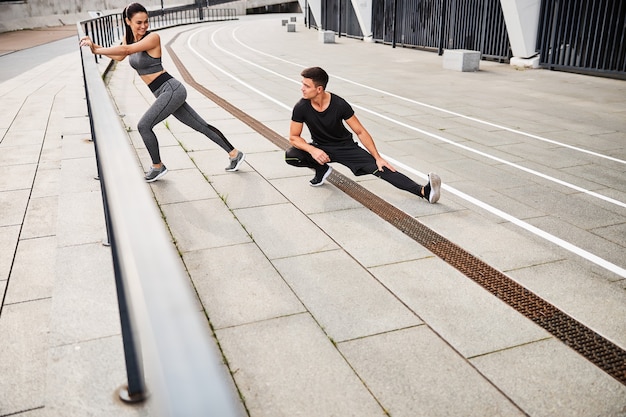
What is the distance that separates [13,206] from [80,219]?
36.9 inches

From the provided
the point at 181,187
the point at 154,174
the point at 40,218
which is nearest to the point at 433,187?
the point at 181,187

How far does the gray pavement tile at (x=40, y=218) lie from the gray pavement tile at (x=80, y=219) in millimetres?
74

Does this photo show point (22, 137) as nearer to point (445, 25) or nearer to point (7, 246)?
point (7, 246)

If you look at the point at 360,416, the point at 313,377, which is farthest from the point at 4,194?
the point at 360,416

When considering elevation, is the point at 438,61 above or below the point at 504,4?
below

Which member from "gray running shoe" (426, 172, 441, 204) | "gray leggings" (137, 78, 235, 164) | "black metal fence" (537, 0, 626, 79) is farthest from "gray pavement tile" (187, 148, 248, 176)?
"black metal fence" (537, 0, 626, 79)

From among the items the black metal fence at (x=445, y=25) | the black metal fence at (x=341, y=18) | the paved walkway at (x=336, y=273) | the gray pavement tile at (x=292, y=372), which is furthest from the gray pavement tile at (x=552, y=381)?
the black metal fence at (x=341, y=18)

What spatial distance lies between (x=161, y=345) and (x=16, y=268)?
3693mm

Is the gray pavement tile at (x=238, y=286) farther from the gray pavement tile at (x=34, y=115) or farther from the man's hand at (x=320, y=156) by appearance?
the gray pavement tile at (x=34, y=115)

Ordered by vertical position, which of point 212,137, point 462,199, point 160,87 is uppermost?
point 160,87

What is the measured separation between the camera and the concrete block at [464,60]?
15.7 meters

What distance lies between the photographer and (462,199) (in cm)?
571

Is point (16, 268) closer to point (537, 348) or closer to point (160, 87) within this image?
point (160, 87)

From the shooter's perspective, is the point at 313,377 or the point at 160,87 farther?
the point at 160,87
